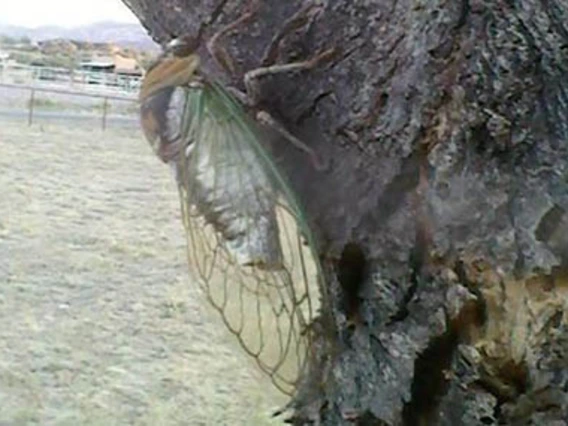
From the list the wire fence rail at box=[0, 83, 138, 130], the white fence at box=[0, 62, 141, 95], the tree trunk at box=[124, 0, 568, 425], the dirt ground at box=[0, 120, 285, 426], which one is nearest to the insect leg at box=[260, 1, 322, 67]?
the tree trunk at box=[124, 0, 568, 425]

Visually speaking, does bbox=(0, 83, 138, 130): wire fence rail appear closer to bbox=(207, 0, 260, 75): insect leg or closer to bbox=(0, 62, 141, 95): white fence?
bbox=(0, 62, 141, 95): white fence

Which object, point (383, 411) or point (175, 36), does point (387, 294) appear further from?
point (175, 36)

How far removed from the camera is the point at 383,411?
35 centimetres

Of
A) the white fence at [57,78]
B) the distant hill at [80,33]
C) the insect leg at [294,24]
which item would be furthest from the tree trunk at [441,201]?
the white fence at [57,78]

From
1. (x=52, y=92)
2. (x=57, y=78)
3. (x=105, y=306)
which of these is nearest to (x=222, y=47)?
(x=105, y=306)

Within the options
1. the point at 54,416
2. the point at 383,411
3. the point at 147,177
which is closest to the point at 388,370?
the point at 383,411

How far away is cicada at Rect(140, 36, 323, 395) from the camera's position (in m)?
0.40

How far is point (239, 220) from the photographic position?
0.44 metres

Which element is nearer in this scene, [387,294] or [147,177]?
[387,294]

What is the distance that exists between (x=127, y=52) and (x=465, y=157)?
93 cm

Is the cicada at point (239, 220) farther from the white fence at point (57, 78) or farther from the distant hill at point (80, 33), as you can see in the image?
the white fence at point (57, 78)

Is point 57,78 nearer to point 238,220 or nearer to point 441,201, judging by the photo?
point 238,220

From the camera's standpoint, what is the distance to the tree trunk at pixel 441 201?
0.31 metres

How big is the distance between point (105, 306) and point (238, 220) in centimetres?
86
